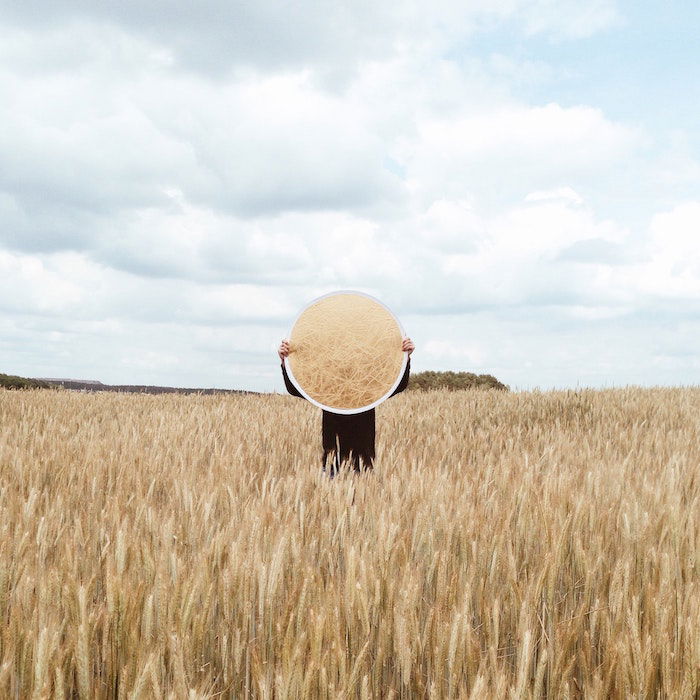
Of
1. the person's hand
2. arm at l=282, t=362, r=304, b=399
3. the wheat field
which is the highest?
the person's hand

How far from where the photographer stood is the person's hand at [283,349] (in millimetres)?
3576

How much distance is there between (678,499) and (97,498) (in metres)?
2.71

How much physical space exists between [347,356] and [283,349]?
0.36 meters

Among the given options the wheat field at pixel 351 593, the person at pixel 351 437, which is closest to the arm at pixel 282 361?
the person at pixel 351 437

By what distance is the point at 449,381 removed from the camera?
49.4 feet

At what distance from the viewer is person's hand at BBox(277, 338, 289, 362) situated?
3.58 m

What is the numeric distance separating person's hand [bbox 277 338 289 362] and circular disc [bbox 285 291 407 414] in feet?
0.08

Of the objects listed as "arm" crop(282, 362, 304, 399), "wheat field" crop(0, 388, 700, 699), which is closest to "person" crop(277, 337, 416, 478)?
"arm" crop(282, 362, 304, 399)

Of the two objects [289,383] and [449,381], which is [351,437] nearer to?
[289,383]

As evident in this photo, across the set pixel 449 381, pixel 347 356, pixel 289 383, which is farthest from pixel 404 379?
pixel 449 381

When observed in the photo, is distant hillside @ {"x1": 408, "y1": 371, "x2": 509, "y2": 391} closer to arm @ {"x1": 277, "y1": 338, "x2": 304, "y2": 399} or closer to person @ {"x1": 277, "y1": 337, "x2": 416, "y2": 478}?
person @ {"x1": 277, "y1": 337, "x2": 416, "y2": 478}

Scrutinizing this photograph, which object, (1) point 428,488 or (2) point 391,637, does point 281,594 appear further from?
(1) point 428,488

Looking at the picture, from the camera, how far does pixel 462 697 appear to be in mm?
1281

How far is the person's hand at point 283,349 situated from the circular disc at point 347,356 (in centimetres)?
2
